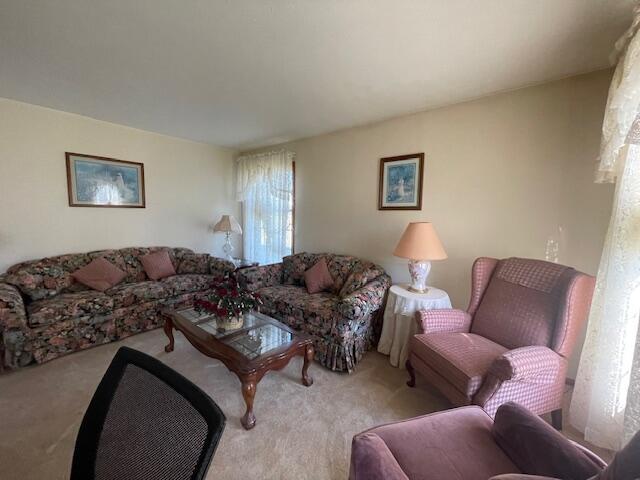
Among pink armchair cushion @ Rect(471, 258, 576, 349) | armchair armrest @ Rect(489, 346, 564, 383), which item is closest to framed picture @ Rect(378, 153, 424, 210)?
pink armchair cushion @ Rect(471, 258, 576, 349)

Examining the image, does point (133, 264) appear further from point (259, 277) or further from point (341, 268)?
point (341, 268)

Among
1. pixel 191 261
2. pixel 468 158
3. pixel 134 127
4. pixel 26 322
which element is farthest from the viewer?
pixel 191 261

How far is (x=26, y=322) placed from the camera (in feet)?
7.20

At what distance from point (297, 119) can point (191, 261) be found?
234 centimetres

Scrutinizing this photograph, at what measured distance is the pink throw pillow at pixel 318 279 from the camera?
299cm

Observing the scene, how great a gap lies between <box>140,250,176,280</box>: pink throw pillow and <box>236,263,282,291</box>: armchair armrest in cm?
105

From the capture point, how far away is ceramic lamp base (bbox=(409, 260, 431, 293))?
244cm

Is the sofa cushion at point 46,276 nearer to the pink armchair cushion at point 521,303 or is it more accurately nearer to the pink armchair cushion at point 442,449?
the pink armchair cushion at point 442,449

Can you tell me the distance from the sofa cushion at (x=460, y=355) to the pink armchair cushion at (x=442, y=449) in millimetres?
351

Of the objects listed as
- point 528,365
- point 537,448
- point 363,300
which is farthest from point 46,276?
point 528,365

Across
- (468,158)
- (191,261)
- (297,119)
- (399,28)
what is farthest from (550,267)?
(191,261)

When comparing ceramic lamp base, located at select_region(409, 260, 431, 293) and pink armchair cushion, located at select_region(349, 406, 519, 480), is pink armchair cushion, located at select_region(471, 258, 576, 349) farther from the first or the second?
pink armchair cushion, located at select_region(349, 406, 519, 480)

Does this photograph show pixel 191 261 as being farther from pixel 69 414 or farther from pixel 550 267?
pixel 550 267

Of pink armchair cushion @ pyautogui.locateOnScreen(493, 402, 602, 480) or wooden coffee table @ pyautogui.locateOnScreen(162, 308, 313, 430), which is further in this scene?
wooden coffee table @ pyautogui.locateOnScreen(162, 308, 313, 430)
